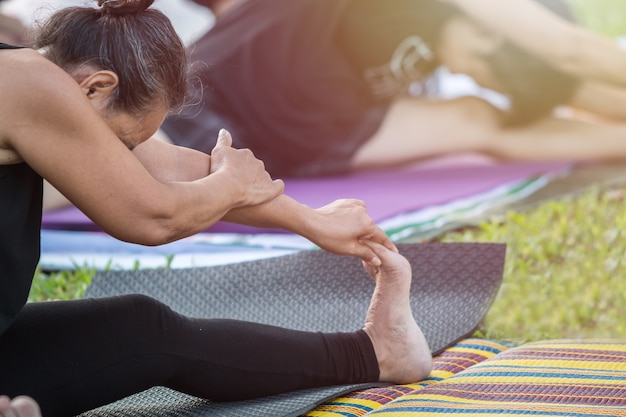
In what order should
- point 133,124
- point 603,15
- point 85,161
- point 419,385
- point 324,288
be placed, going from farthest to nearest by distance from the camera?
point 603,15 < point 324,288 < point 419,385 < point 133,124 < point 85,161

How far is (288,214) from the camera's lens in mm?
1830

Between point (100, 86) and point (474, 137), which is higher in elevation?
point (100, 86)

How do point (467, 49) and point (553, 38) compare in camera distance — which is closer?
point (553, 38)

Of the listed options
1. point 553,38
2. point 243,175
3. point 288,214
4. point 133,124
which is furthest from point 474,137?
point 133,124

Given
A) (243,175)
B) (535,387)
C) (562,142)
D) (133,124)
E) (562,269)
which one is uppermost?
(133,124)

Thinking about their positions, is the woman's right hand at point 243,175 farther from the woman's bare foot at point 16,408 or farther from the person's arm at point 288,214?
the woman's bare foot at point 16,408

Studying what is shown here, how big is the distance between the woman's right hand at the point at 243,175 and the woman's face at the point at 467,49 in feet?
6.93

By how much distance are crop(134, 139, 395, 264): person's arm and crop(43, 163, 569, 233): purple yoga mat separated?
4.57ft

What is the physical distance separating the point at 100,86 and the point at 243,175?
35 centimetres

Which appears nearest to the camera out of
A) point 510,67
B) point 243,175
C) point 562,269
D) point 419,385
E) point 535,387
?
point 243,175

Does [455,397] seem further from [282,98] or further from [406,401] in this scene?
[282,98]

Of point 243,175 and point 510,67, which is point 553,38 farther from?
point 243,175

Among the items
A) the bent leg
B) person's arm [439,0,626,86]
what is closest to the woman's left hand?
the bent leg

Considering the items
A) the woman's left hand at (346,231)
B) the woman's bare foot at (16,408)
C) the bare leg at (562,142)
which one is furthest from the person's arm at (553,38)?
the woman's bare foot at (16,408)
